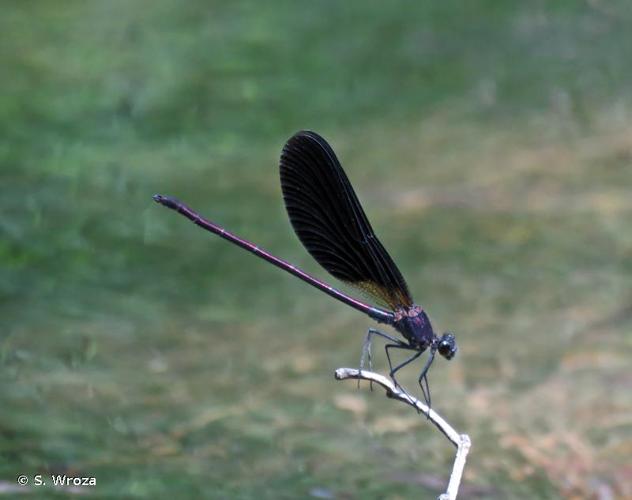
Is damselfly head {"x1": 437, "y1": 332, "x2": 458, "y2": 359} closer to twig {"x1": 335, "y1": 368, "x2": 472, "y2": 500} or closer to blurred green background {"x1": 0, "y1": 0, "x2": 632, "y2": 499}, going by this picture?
twig {"x1": 335, "y1": 368, "x2": 472, "y2": 500}

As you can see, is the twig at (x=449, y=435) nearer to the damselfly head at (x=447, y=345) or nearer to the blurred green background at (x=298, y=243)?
the damselfly head at (x=447, y=345)

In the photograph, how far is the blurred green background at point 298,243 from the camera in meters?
3.81

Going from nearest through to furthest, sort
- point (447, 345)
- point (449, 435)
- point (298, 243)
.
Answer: point (449, 435) → point (447, 345) → point (298, 243)

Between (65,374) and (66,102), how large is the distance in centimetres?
279

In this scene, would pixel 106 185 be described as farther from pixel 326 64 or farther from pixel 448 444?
pixel 448 444

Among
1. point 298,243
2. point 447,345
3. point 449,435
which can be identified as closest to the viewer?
point 449,435

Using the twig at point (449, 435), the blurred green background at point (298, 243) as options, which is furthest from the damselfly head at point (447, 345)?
the blurred green background at point (298, 243)

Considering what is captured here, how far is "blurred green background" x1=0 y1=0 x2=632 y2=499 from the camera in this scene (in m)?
3.81

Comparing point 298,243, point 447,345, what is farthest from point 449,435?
point 298,243

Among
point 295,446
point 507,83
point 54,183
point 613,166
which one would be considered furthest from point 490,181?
point 295,446

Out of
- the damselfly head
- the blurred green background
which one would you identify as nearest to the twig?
the damselfly head

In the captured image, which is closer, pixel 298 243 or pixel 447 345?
pixel 447 345

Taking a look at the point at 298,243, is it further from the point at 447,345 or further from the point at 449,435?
the point at 449,435

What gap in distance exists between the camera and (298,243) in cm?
576
